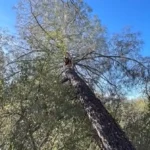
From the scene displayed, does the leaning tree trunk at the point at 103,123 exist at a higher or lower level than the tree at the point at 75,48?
lower

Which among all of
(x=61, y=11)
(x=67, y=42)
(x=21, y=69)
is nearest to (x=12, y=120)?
(x=21, y=69)

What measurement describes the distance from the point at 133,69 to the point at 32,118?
369cm

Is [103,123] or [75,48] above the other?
[75,48]

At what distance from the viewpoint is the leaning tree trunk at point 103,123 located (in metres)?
5.67

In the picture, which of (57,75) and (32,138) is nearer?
(32,138)

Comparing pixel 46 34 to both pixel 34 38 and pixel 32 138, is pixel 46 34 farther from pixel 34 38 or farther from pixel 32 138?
pixel 32 138

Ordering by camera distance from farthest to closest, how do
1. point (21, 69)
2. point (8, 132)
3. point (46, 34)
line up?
point (46, 34)
point (21, 69)
point (8, 132)

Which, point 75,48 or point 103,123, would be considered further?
point 75,48

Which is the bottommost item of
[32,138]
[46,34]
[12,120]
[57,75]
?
[32,138]

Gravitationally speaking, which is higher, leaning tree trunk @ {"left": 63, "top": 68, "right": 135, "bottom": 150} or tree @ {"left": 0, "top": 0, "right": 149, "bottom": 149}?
tree @ {"left": 0, "top": 0, "right": 149, "bottom": 149}

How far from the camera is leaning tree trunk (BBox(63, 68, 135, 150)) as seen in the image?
18.6 ft

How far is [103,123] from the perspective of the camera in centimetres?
621

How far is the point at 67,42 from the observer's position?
33.8 feet

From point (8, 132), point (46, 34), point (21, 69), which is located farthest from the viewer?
point (46, 34)
